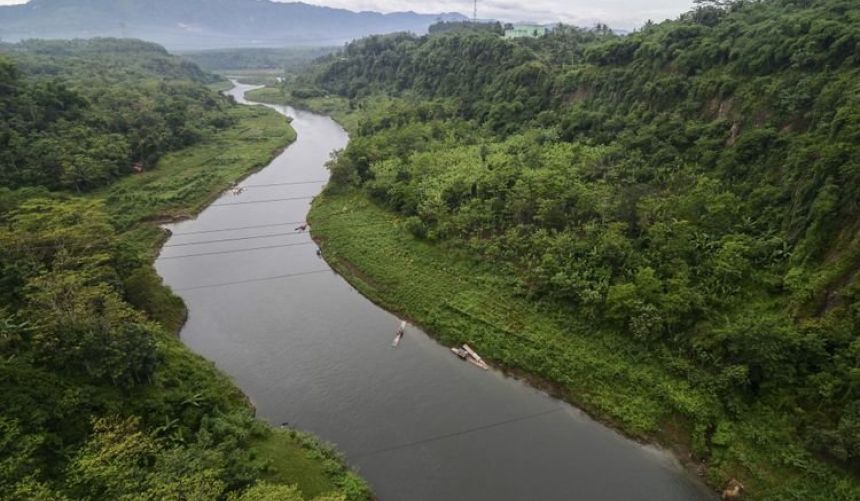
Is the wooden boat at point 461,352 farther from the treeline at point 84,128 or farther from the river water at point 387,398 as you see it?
the treeline at point 84,128

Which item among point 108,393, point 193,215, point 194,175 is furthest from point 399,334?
point 194,175

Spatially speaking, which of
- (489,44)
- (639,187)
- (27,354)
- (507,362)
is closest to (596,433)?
(507,362)

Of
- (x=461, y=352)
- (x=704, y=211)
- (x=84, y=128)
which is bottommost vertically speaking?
(x=461, y=352)

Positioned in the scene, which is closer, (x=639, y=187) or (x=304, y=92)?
(x=639, y=187)

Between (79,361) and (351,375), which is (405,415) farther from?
(79,361)

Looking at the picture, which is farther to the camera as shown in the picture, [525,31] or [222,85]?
[222,85]

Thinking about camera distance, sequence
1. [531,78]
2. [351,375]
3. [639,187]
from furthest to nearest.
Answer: [531,78], [639,187], [351,375]

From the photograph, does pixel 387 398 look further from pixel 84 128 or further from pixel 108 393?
pixel 84 128
